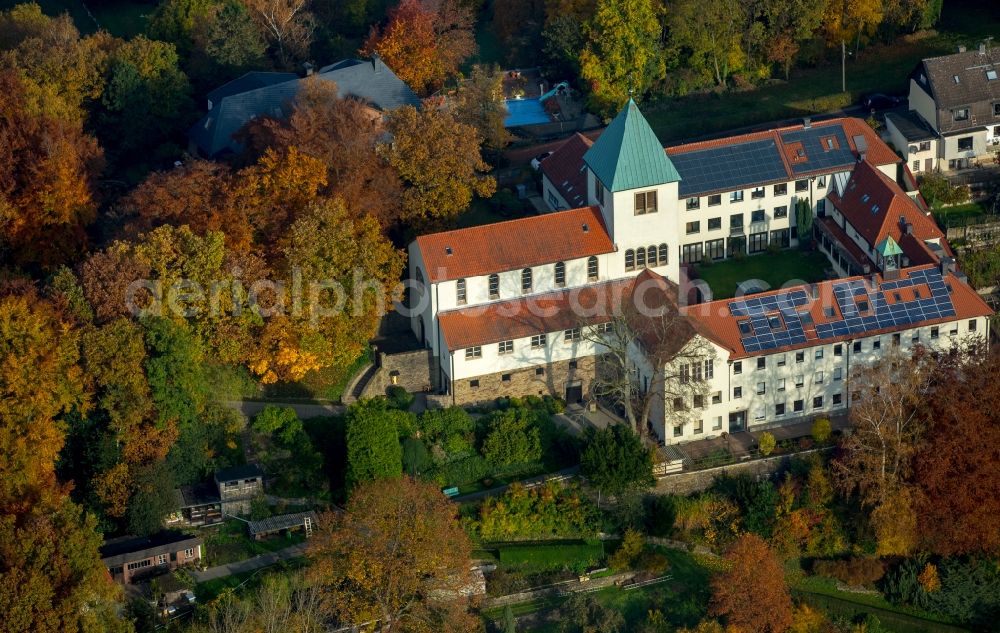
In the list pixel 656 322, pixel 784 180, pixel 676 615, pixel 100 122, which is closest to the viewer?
pixel 676 615

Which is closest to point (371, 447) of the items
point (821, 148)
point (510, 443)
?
point (510, 443)

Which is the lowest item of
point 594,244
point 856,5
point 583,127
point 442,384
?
point 442,384

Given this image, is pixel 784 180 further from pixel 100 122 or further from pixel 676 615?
pixel 100 122

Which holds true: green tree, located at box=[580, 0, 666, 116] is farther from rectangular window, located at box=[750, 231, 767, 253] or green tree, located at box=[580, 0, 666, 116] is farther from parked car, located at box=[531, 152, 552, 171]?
rectangular window, located at box=[750, 231, 767, 253]

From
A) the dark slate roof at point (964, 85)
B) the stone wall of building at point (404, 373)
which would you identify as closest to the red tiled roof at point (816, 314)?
the stone wall of building at point (404, 373)

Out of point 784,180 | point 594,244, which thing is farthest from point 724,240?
point 594,244

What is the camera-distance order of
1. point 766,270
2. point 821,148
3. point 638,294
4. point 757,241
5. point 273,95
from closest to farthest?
point 638,294
point 766,270
point 757,241
point 821,148
point 273,95

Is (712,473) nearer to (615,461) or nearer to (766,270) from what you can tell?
(615,461)
